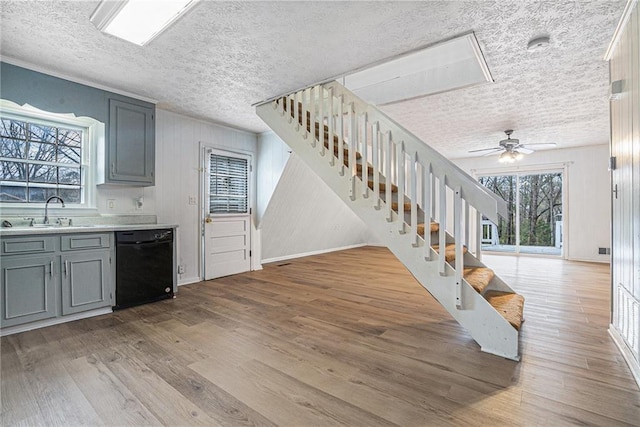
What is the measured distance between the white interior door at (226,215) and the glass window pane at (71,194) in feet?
4.84

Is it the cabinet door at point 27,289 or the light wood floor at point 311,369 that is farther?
the cabinet door at point 27,289

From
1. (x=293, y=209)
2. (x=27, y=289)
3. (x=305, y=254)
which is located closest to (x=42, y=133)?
(x=27, y=289)

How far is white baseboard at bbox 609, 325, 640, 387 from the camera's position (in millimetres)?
1753

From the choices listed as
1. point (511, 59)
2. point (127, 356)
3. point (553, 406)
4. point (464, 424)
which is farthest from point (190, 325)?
point (511, 59)

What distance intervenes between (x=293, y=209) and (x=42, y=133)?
139 inches

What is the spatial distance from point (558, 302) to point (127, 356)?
4.18 metres

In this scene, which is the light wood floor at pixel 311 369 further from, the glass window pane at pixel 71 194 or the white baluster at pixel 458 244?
the glass window pane at pixel 71 194

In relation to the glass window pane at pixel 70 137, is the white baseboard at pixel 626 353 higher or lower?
lower

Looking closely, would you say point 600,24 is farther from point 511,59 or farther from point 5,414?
point 5,414

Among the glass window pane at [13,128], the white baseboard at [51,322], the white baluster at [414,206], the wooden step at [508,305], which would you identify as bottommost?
the white baseboard at [51,322]

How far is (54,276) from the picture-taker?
2623mm

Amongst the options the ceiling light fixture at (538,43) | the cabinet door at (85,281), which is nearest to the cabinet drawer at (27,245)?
the cabinet door at (85,281)

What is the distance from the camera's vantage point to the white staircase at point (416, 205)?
208 centimetres

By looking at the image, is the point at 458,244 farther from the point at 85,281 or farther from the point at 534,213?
the point at 534,213
